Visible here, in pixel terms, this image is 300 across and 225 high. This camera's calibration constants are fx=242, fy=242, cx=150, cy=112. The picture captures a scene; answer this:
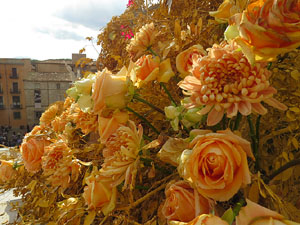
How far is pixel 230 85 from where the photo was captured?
0.21 meters

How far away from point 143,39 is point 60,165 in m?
0.25

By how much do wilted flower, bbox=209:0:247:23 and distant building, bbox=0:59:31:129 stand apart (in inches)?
575

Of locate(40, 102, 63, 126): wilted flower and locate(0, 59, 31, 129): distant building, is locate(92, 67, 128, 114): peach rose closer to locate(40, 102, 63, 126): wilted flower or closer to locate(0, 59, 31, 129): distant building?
locate(40, 102, 63, 126): wilted flower

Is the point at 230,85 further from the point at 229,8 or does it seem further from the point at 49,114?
the point at 49,114

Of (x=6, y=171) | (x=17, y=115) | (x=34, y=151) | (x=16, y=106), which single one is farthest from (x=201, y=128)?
(x=16, y=106)

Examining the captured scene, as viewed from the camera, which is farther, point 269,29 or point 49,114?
point 49,114

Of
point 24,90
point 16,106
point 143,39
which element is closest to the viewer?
point 143,39

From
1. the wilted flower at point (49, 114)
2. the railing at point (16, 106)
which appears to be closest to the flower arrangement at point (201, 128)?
the wilted flower at point (49, 114)

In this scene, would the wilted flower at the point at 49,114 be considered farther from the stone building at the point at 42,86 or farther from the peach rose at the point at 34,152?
the stone building at the point at 42,86

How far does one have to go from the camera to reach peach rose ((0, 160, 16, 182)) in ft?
1.91

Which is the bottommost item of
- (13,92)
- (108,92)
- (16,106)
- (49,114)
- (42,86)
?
(16,106)

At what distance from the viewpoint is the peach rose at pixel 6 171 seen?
58 cm

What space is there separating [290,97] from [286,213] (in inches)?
5.3

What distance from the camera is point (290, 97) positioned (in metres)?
0.28
